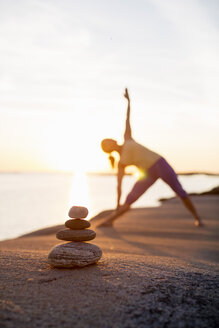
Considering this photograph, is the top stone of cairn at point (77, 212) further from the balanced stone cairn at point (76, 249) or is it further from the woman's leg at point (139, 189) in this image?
the woman's leg at point (139, 189)

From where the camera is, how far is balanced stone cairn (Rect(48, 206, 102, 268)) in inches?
115

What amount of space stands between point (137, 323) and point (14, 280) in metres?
1.15

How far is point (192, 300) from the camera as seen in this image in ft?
7.54

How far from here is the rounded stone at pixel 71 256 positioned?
2.92 metres

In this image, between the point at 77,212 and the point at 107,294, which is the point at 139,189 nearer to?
the point at 77,212

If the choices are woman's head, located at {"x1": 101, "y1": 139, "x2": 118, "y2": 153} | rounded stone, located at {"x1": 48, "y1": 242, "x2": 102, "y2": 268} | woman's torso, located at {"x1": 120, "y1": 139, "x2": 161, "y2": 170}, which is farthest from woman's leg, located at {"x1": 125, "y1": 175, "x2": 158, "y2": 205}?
rounded stone, located at {"x1": 48, "y1": 242, "x2": 102, "y2": 268}

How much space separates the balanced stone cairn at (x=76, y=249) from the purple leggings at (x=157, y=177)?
251 cm

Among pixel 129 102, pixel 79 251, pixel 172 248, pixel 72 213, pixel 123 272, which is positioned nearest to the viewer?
pixel 123 272

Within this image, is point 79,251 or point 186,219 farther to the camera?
point 186,219

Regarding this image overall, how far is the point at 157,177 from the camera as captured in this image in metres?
5.84

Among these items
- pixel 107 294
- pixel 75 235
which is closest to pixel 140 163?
pixel 75 235

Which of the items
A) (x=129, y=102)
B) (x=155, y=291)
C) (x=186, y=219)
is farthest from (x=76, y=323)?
(x=186, y=219)

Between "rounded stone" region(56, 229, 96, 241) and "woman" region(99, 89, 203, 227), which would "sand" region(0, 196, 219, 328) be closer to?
"rounded stone" region(56, 229, 96, 241)

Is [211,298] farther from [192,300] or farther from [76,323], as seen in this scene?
[76,323]
